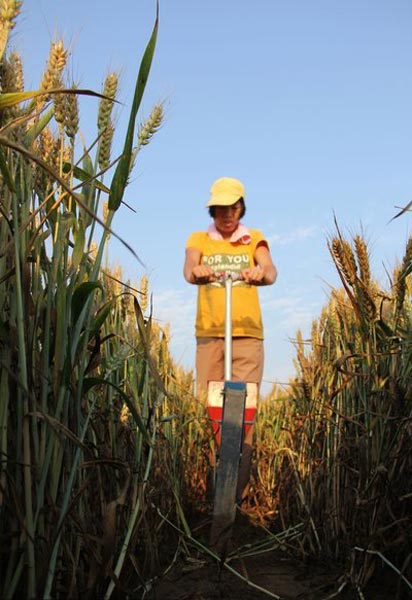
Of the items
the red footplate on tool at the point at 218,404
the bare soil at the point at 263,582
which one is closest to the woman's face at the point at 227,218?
the red footplate on tool at the point at 218,404

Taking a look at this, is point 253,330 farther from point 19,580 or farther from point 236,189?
point 19,580

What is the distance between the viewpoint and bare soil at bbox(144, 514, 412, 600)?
6.66 feet

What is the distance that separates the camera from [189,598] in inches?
74.9

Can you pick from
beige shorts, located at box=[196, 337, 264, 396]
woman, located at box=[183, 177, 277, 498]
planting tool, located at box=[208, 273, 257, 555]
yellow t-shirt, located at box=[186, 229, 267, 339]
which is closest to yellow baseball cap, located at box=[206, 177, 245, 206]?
woman, located at box=[183, 177, 277, 498]

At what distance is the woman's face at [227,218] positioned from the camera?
12.7 feet

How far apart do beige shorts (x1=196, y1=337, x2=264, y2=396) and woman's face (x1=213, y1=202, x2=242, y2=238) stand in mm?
605

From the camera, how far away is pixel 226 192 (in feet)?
12.5

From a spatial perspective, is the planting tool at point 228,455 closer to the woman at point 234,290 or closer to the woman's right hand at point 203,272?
the woman's right hand at point 203,272

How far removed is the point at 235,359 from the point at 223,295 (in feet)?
1.14

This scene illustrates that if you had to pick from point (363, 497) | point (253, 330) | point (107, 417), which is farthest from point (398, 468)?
point (253, 330)

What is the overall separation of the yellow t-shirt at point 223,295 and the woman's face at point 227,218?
0.24ft

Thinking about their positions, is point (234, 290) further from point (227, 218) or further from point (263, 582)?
point (263, 582)

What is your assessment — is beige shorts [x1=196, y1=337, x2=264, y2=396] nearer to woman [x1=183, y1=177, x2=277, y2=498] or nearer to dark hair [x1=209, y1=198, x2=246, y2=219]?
woman [x1=183, y1=177, x2=277, y2=498]

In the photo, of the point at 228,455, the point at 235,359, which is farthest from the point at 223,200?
the point at 228,455
